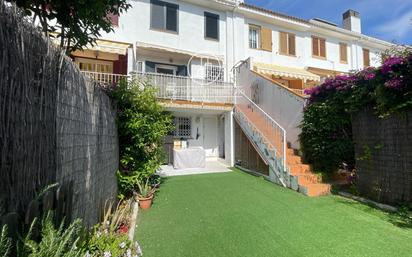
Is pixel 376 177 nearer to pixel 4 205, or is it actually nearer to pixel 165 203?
pixel 165 203

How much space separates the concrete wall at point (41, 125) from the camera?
222 cm

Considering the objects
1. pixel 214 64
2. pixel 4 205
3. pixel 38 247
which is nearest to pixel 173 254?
pixel 38 247

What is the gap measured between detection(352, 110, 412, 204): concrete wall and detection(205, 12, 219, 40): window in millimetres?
12686

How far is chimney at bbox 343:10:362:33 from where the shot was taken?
2539cm

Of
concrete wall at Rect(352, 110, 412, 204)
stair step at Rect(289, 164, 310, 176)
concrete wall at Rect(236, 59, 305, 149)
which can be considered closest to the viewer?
concrete wall at Rect(352, 110, 412, 204)

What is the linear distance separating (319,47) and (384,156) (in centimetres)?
1744

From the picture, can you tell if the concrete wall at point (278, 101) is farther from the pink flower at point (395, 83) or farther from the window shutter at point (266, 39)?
the window shutter at point (266, 39)

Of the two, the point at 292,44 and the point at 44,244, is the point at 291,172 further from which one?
the point at 292,44

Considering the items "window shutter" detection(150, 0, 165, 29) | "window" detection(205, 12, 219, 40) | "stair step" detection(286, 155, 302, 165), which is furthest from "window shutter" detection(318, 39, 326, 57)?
"stair step" detection(286, 155, 302, 165)

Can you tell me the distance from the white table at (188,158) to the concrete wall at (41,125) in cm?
888

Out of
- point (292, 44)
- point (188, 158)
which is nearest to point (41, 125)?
point (188, 158)

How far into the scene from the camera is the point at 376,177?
784 cm

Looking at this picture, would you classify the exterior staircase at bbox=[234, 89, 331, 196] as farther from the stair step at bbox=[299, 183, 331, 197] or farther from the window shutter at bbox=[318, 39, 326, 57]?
the window shutter at bbox=[318, 39, 326, 57]

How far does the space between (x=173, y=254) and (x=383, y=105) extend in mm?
7197
